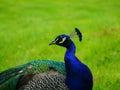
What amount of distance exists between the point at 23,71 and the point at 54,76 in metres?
0.65

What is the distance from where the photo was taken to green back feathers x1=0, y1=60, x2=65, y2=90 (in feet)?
25.3

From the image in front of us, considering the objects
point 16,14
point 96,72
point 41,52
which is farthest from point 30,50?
point 16,14

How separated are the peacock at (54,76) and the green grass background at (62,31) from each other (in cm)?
211

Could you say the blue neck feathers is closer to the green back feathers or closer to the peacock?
the peacock

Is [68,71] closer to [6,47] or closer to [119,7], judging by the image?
[6,47]

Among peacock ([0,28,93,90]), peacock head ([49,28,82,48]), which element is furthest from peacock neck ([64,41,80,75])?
peacock head ([49,28,82,48])

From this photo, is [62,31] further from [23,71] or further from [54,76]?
[54,76]

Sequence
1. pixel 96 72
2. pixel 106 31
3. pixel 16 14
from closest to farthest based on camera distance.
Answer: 1. pixel 96 72
2. pixel 106 31
3. pixel 16 14

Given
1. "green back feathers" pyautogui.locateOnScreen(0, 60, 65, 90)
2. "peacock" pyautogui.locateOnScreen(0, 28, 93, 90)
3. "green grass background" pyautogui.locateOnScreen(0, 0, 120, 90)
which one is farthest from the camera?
"green grass background" pyautogui.locateOnScreen(0, 0, 120, 90)

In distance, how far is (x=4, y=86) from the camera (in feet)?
25.3

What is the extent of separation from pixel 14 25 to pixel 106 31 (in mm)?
4880

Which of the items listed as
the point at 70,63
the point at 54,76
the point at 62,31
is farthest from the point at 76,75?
the point at 62,31

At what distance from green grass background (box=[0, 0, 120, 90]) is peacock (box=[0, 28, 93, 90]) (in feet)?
6.91

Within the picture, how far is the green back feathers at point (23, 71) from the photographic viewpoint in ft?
25.3
